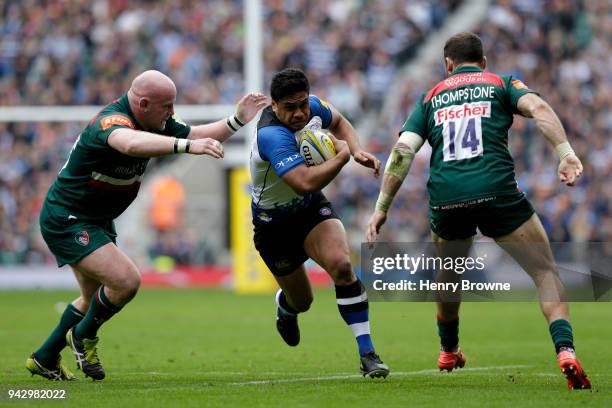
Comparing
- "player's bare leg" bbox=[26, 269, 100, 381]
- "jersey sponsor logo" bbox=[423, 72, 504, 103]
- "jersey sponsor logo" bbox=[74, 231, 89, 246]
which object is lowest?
"player's bare leg" bbox=[26, 269, 100, 381]

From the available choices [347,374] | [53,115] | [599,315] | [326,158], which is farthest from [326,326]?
[53,115]

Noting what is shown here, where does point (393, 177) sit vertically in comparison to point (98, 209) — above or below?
above

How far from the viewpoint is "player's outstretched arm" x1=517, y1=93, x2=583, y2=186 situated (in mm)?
7688

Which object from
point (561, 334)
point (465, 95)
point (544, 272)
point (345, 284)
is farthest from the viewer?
point (345, 284)

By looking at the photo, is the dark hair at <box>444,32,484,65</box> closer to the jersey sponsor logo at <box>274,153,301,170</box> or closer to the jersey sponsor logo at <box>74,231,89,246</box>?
the jersey sponsor logo at <box>274,153,301,170</box>

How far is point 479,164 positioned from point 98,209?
3.10m

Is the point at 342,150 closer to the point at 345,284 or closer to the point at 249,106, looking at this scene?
the point at 345,284

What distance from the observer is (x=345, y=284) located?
891 centimetres

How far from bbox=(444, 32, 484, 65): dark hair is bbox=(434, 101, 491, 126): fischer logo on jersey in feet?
1.44

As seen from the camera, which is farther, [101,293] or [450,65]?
[101,293]

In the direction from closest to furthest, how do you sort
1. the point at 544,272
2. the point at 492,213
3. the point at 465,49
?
the point at 544,272 → the point at 492,213 → the point at 465,49

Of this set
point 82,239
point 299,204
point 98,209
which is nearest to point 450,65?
point 299,204

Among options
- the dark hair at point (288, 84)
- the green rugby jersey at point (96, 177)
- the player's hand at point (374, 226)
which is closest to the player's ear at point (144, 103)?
the green rugby jersey at point (96, 177)

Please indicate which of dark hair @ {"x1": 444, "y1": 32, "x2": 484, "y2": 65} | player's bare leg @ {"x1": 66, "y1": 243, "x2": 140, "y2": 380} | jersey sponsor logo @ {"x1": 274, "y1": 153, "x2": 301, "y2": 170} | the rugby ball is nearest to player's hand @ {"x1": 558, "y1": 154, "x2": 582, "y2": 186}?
dark hair @ {"x1": 444, "y1": 32, "x2": 484, "y2": 65}
